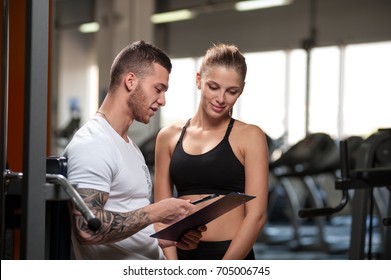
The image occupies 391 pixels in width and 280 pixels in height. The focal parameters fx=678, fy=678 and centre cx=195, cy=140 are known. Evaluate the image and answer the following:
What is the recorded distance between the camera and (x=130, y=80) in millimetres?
1573

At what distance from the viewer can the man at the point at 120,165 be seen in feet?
4.95

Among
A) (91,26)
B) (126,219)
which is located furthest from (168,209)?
(91,26)

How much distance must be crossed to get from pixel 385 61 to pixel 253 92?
6.58 feet

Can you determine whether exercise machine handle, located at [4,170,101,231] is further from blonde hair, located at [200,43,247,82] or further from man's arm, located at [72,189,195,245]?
blonde hair, located at [200,43,247,82]

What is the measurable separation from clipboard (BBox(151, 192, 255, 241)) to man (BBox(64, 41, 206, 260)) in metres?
0.03

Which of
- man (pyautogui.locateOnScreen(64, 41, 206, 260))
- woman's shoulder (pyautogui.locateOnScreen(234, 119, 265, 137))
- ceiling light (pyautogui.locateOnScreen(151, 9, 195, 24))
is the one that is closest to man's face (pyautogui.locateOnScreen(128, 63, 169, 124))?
man (pyautogui.locateOnScreen(64, 41, 206, 260))

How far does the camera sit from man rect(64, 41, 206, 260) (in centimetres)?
151

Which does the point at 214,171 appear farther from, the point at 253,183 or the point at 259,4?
the point at 259,4

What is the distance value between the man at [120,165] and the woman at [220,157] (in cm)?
15

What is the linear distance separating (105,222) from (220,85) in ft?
1.52

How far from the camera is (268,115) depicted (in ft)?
31.3

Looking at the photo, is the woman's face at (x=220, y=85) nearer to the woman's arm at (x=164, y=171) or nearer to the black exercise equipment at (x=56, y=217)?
the woman's arm at (x=164, y=171)
